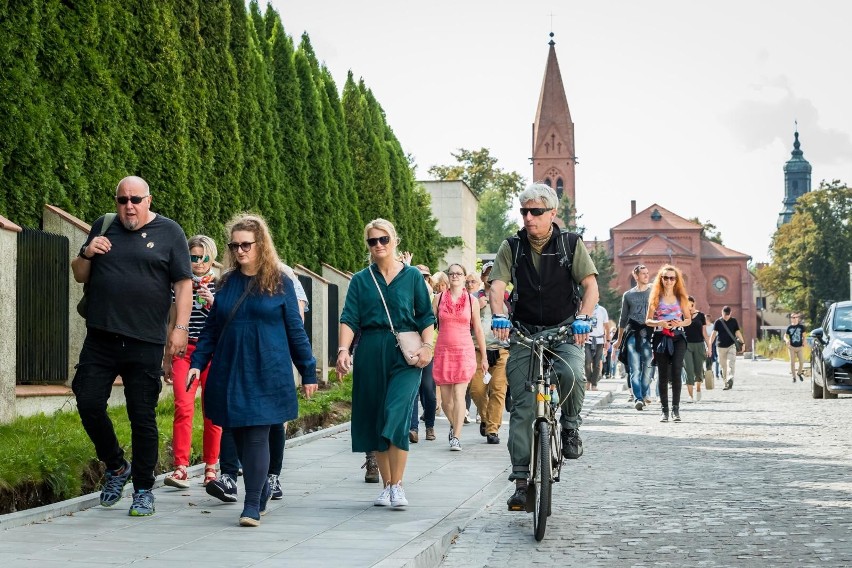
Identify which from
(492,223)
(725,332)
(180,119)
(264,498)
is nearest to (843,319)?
(725,332)

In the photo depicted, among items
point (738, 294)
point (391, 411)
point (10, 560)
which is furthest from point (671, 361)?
point (738, 294)

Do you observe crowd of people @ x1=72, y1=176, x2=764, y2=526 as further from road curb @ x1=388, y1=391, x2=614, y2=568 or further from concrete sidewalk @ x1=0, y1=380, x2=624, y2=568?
road curb @ x1=388, y1=391, x2=614, y2=568

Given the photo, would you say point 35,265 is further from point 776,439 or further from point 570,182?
point 570,182

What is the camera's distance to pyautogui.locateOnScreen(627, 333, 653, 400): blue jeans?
19.1 metres

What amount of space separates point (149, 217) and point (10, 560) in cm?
266

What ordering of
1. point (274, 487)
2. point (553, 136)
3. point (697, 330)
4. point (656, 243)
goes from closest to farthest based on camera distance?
point (274, 487) < point (697, 330) < point (656, 243) < point (553, 136)

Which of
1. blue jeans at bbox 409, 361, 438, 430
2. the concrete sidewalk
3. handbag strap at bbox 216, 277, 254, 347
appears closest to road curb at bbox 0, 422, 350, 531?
the concrete sidewalk

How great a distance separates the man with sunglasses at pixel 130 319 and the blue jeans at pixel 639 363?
456 inches

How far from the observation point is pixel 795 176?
634 feet

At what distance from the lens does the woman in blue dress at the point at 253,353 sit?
316 inches

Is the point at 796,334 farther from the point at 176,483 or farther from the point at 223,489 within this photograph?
the point at 223,489

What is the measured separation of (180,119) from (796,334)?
21.1 meters

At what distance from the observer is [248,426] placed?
8008 mm

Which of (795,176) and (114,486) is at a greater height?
(795,176)
